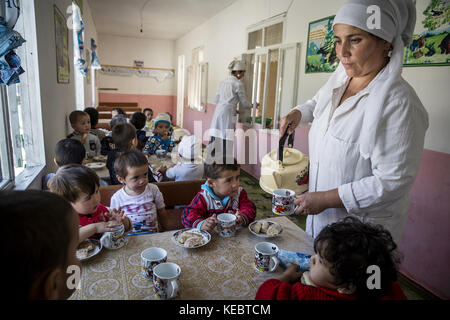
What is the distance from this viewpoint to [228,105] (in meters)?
4.92

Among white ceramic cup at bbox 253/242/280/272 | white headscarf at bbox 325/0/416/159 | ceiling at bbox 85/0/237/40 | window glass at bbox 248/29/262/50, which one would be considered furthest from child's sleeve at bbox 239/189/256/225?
ceiling at bbox 85/0/237/40

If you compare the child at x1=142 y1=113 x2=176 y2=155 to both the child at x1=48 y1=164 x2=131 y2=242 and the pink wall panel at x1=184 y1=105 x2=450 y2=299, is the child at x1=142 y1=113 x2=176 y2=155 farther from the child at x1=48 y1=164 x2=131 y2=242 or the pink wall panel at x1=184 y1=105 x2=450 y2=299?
the pink wall panel at x1=184 y1=105 x2=450 y2=299

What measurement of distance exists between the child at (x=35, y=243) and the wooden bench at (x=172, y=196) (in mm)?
1201

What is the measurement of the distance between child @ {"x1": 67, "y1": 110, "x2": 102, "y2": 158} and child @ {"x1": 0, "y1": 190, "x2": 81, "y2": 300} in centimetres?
278

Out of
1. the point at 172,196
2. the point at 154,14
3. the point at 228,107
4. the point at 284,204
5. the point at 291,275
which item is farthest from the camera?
the point at 154,14

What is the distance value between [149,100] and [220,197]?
11.2 metres

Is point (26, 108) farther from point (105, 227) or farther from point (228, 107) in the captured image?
point (228, 107)

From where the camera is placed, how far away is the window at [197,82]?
748 cm

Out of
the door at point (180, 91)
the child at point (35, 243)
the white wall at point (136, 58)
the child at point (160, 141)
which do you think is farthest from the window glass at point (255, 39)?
the white wall at point (136, 58)

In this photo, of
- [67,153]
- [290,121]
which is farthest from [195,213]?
[67,153]

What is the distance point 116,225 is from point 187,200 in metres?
0.85

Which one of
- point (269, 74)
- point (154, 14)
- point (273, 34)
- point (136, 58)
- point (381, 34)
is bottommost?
point (381, 34)
